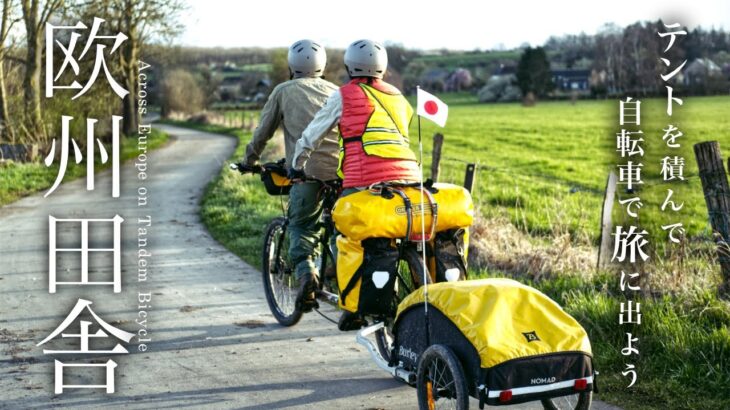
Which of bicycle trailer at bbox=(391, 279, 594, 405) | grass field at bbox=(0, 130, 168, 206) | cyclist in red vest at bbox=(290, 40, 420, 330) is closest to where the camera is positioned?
bicycle trailer at bbox=(391, 279, 594, 405)

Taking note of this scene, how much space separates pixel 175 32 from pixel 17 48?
37.2 ft

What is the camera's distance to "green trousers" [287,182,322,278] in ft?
24.7

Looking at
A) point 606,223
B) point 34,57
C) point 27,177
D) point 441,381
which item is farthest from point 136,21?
point 441,381

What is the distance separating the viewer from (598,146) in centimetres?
3719

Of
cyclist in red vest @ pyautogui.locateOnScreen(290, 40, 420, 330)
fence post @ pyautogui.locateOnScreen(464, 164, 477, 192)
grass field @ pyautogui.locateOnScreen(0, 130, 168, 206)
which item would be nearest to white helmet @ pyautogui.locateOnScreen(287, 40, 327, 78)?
cyclist in red vest @ pyautogui.locateOnScreen(290, 40, 420, 330)

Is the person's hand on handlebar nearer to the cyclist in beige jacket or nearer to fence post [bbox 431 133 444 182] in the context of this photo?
the cyclist in beige jacket

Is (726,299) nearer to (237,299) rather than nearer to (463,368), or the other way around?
(463,368)

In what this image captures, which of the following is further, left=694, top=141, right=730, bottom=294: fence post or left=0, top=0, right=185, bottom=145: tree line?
left=0, top=0, right=185, bottom=145: tree line

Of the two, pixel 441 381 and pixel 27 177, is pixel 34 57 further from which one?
pixel 441 381

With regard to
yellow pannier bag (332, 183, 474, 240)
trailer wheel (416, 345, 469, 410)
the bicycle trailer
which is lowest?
trailer wheel (416, 345, 469, 410)

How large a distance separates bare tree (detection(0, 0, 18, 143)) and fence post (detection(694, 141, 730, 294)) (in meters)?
22.6

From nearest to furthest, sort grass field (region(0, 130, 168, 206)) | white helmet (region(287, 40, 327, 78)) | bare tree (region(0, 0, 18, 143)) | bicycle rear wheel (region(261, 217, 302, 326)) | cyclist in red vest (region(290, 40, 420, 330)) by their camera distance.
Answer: cyclist in red vest (region(290, 40, 420, 330)), white helmet (region(287, 40, 327, 78)), bicycle rear wheel (region(261, 217, 302, 326)), grass field (region(0, 130, 168, 206)), bare tree (region(0, 0, 18, 143))

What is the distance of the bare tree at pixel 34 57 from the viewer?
1047 inches

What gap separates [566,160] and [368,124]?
27.2 meters
